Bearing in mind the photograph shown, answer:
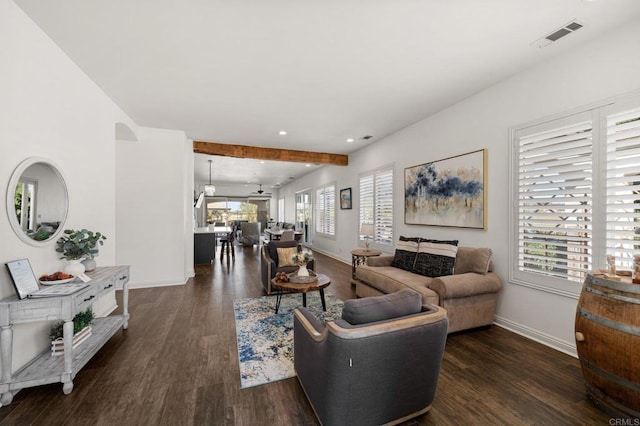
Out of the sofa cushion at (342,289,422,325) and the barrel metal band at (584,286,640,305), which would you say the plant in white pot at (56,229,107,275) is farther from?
the barrel metal band at (584,286,640,305)

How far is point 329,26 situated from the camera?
84.7 inches

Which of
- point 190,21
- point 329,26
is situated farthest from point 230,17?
point 329,26

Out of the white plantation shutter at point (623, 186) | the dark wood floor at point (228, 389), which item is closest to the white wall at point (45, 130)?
the dark wood floor at point (228, 389)

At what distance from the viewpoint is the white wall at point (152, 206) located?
4.57 m

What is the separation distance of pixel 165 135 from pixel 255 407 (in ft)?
15.6

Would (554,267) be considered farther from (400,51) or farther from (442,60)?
(400,51)

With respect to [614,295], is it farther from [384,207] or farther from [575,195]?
[384,207]

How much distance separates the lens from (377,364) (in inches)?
57.3

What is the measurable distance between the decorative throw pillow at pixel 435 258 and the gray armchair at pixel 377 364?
5.93ft

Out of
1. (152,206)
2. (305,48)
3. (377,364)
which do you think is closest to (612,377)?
(377,364)

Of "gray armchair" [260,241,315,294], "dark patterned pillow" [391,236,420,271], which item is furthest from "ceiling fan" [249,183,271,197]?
"dark patterned pillow" [391,236,420,271]

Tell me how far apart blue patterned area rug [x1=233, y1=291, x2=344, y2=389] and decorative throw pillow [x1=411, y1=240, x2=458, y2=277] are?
4.28 feet

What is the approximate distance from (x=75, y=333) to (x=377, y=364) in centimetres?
264

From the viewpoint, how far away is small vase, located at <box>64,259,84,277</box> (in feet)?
7.85
